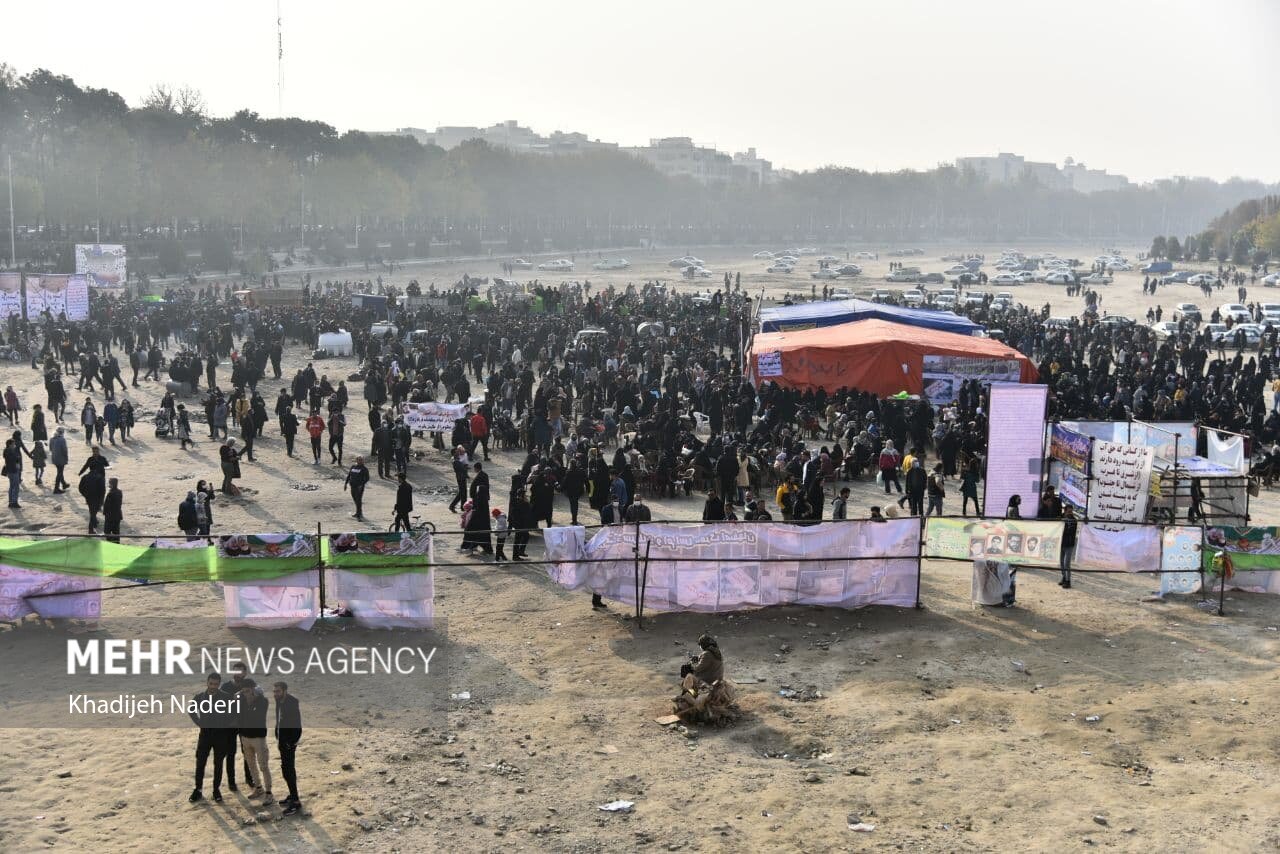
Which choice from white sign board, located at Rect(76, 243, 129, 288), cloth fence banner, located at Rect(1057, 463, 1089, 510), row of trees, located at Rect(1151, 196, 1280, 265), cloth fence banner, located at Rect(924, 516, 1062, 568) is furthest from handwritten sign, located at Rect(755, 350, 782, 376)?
row of trees, located at Rect(1151, 196, 1280, 265)

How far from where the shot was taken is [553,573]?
47.7ft

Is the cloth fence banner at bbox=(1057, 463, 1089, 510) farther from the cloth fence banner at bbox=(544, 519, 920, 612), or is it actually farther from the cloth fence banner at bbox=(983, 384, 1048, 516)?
the cloth fence banner at bbox=(544, 519, 920, 612)

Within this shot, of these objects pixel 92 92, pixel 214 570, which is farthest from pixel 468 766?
pixel 92 92

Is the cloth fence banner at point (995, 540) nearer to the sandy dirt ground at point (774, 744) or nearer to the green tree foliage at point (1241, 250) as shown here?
the sandy dirt ground at point (774, 744)

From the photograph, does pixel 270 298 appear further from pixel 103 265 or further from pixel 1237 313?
pixel 1237 313

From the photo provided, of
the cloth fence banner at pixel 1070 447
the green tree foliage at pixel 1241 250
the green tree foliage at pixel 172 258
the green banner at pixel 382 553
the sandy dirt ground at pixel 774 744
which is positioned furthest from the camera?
the green tree foliage at pixel 1241 250

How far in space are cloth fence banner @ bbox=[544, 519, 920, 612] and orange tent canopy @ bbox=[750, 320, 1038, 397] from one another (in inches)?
558

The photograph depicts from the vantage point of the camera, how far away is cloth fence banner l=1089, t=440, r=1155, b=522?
56.1 ft

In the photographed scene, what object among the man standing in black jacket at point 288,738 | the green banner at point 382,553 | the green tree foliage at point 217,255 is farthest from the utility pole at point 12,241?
the man standing in black jacket at point 288,738

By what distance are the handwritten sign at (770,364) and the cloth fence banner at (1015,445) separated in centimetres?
1108

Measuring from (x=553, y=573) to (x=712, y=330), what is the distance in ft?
91.1

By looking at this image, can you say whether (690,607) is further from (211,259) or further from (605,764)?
(211,259)

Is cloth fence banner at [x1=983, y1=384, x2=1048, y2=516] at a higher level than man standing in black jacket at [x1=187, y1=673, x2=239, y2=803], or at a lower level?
higher

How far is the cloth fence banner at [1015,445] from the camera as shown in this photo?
59.3ft
